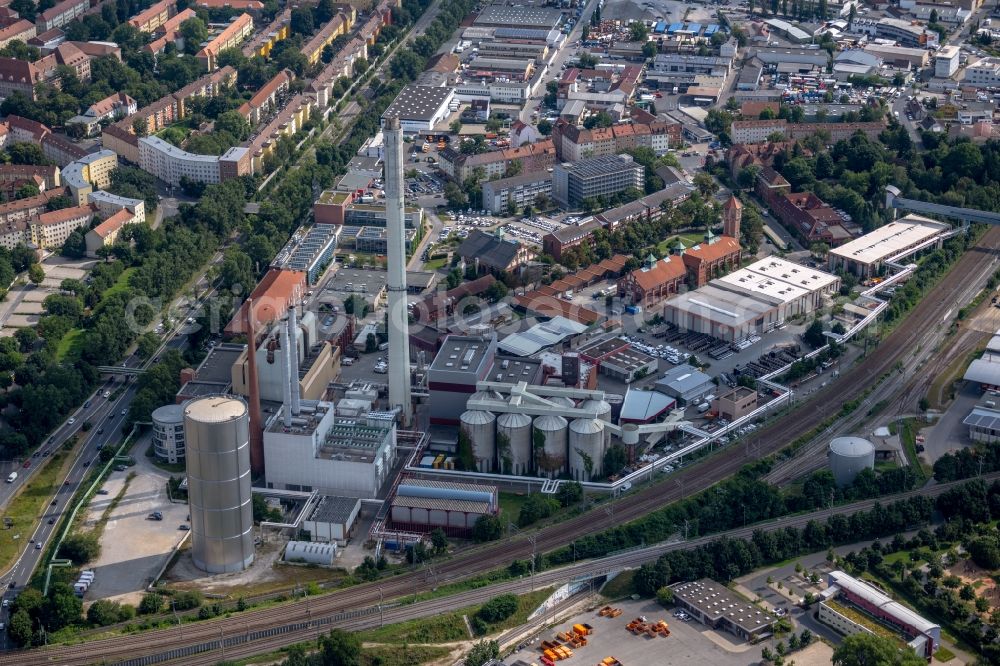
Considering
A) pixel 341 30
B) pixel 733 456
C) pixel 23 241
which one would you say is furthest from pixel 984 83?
pixel 23 241

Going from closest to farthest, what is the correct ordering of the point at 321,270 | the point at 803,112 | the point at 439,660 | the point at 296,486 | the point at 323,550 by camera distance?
the point at 439,660 < the point at 323,550 < the point at 296,486 < the point at 321,270 < the point at 803,112

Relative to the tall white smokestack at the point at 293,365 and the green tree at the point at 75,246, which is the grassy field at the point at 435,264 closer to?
the green tree at the point at 75,246

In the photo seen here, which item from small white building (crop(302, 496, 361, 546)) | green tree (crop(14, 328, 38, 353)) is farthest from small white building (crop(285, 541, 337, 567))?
green tree (crop(14, 328, 38, 353))

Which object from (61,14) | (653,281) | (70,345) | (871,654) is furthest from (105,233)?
(871,654)

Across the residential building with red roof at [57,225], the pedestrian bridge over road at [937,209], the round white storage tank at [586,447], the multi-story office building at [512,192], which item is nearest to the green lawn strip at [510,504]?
the round white storage tank at [586,447]

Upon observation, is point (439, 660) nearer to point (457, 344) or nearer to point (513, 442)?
point (513, 442)

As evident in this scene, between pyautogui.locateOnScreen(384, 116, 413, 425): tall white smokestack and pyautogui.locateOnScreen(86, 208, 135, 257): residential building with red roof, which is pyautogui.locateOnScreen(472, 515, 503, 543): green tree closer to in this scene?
pyautogui.locateOnScreen(384, 116, 413, 425): tall white smokestack
